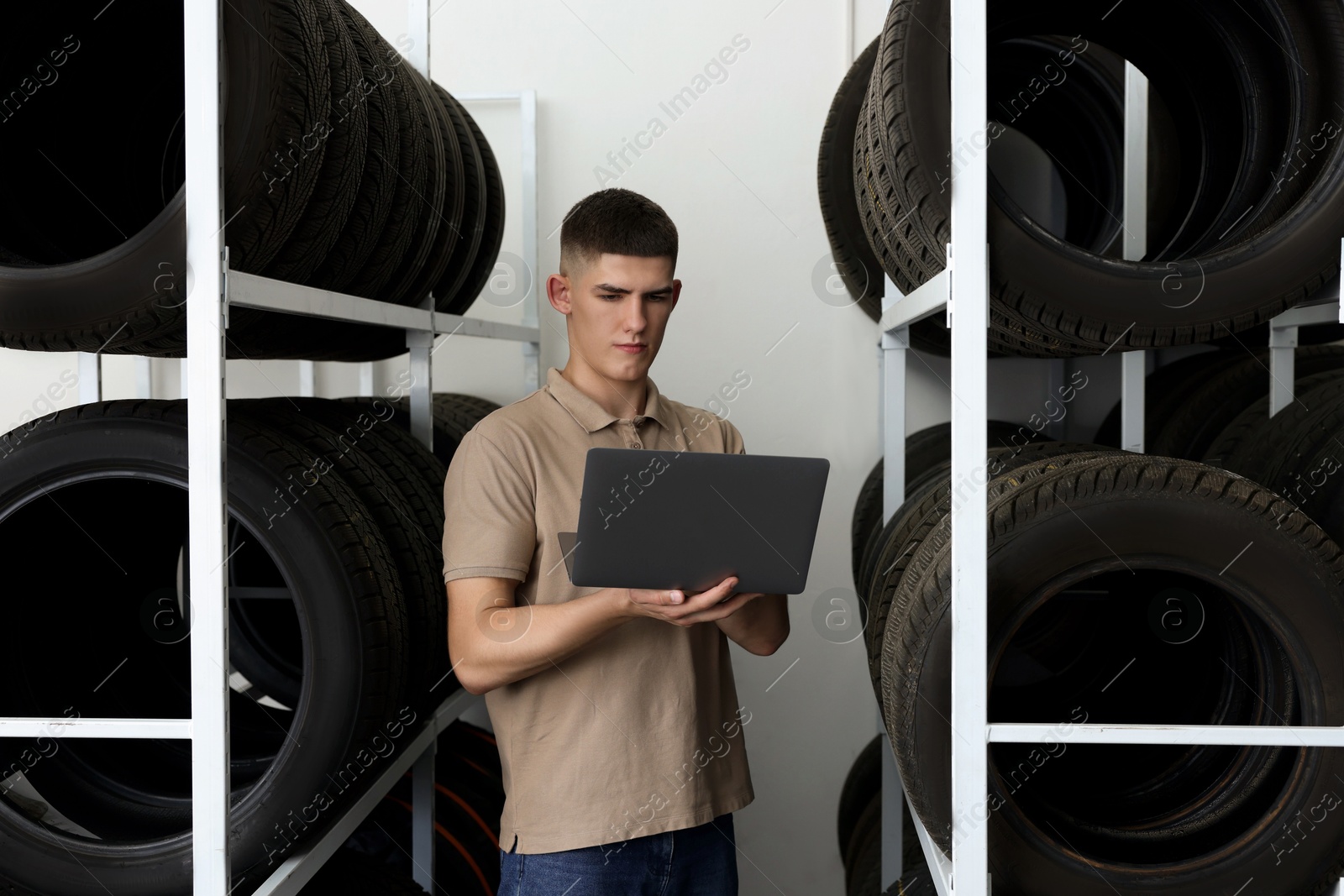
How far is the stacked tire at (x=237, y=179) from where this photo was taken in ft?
3.87

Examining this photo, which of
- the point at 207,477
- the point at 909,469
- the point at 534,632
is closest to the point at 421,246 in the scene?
the point at 207,477

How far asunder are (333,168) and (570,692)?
0.83 metres

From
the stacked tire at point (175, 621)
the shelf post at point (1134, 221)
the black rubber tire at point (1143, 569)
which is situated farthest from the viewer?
the shelf post at point (1134, 221)

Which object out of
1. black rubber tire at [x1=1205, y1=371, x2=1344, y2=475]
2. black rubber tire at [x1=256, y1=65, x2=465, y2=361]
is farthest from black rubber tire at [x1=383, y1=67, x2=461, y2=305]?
black rubber tire at [x1=1205, y1=371, x2=1344, y2=475]

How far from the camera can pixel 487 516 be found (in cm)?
135

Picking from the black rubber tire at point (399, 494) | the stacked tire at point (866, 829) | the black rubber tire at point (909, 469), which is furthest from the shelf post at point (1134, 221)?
the black rubber tire at point (399, 494)

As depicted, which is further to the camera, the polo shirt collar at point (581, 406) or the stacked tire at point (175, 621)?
the polo shirt collar at point (581, 406)

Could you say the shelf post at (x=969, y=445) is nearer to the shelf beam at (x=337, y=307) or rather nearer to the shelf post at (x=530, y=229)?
the shelf beam at (x=337, y=307)

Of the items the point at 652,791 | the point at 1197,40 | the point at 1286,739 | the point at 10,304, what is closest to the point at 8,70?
the point at 10,304

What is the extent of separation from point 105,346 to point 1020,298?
1.18 m

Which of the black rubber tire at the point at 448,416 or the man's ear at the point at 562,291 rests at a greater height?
the man's ear at the point at 562,291

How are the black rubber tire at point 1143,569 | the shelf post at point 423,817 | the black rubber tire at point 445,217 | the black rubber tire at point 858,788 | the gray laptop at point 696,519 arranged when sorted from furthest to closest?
1. the black rubber tire at point 858,788
2. the shelf post at point 423,817
3. the black rubber tire at point 445,217
4. the black rubber tire at point 1143,569
5. the gray laptop at point 696,519

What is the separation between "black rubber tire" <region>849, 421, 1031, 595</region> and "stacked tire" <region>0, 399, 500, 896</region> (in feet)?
3.44

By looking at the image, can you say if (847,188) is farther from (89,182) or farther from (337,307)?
(89,182)
